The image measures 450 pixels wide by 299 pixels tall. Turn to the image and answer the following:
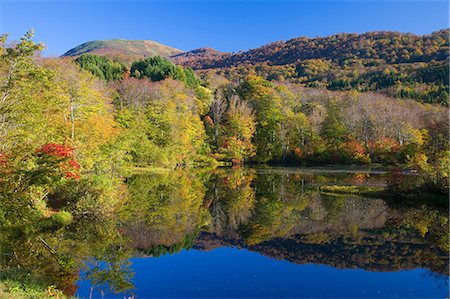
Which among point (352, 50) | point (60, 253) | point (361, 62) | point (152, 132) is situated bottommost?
point (60, 253)

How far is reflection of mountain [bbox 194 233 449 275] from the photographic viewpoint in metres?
11.6

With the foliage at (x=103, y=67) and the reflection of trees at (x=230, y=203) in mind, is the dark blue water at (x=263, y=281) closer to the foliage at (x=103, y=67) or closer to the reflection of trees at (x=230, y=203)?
the reflection of trees at (x=230, y=203)

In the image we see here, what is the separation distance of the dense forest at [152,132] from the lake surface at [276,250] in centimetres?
87

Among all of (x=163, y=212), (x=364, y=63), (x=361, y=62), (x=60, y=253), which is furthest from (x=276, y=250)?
(x=361, y=62)

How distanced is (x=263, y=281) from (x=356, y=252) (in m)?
4.05

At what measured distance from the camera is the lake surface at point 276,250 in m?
10.0

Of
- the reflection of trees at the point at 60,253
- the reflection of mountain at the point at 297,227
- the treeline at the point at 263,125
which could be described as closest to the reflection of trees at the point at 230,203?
the reflection of mountain at the point at 297,227

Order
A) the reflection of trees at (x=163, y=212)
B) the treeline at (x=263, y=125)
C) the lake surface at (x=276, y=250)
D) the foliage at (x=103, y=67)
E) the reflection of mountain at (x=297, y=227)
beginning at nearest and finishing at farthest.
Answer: the lake surface at (x=276, y=250)
the reflection of mountain at (x=297, y=227)
the reflection of trees at (x=163, y=212)
the treeline at (x=263, y=125)
the foliage at (x=103, y=67)

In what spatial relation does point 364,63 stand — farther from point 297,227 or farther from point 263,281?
point 263,281

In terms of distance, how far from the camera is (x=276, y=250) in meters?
13.3

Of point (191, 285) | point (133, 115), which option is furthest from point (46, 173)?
point (133, 115)

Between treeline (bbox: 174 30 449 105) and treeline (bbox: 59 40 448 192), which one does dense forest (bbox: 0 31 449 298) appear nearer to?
treeline (bbox: 59 40 448 192)

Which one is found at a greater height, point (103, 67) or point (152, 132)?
point (103, 67)

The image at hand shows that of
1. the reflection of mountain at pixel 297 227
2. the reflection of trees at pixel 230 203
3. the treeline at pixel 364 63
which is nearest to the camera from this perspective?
the reflection of mountain at pixel 297 227
